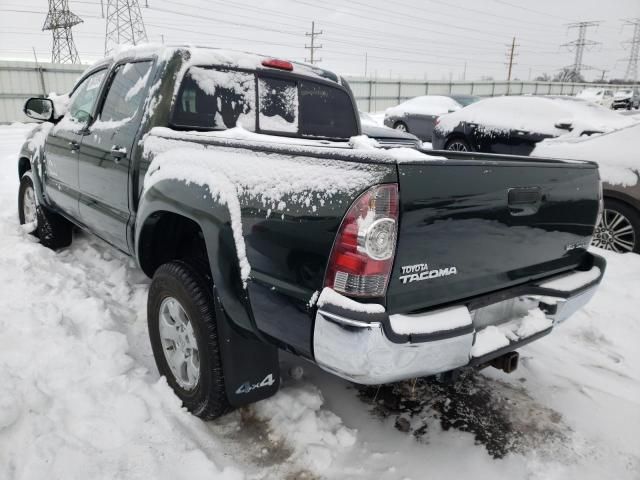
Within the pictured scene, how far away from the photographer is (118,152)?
2.94m

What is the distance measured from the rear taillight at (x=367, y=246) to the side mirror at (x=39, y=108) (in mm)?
3708

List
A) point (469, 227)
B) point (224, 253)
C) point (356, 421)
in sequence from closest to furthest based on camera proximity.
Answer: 1. point (469, 227)
2. point (224, 253)
3. point (356, 421)

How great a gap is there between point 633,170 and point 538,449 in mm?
3516

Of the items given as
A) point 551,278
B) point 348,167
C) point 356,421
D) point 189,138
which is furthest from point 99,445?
point 551,278

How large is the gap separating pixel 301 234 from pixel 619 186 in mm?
4252

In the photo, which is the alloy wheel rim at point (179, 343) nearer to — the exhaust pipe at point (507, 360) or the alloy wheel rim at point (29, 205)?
the exhaust pipe at point (507, 360)

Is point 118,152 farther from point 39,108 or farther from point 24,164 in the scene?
point 24,164

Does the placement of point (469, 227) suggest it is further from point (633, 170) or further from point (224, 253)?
point (633, 170)

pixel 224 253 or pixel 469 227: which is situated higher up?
pixel 469 227

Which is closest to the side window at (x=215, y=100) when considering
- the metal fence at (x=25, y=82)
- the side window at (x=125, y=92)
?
the side window at (x=125, y=92)

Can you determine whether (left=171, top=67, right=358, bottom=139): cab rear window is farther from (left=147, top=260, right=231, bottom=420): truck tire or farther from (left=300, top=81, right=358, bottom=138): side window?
(left=147, top=260, right=231, bottom=420): truck tire

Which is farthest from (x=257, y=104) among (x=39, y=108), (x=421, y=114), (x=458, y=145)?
(x=421, y=114)

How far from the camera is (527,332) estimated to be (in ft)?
6.89

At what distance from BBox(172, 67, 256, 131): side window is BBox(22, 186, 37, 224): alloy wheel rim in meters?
2.84
